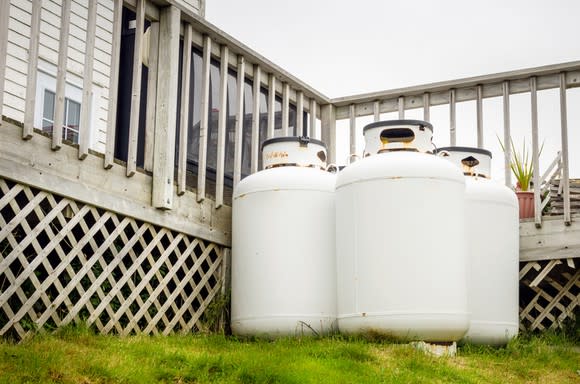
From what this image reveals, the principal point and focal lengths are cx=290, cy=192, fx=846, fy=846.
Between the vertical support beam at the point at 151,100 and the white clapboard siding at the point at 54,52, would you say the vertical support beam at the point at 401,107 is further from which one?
the white clapboard siding at the point at 54,52

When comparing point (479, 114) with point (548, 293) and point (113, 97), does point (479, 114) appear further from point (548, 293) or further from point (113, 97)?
point (113, 97)

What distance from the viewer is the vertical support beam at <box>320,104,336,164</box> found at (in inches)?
334

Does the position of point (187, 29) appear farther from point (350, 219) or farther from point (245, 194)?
point (350, 219)

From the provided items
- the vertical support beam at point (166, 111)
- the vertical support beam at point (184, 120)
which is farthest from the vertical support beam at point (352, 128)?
the vertical support beam at point (166, 111)

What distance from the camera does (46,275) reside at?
18.2 ft

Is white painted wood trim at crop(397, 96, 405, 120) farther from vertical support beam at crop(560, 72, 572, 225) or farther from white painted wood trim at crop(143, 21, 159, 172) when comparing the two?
white painted wood trim at crop(143, 21, 159, 172)

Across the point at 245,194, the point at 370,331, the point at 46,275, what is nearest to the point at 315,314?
the point at 370,331

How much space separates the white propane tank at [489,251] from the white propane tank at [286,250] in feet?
3.49

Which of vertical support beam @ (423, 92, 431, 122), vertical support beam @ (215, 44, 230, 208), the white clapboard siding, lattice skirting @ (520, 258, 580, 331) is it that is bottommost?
lattice skirting @ (520, 258, 580, 331)

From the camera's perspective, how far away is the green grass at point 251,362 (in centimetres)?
429

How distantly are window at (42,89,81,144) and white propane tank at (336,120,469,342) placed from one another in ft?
13.4

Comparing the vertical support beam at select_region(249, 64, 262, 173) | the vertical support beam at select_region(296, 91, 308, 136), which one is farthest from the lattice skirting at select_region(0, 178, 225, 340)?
the vertical support beam at select_region(296, 91, 308, 136)

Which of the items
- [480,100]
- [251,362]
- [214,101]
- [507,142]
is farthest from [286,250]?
[480,100]

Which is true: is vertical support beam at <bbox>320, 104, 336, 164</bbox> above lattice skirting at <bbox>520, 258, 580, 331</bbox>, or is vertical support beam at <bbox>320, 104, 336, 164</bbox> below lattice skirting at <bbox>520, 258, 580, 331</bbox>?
above
